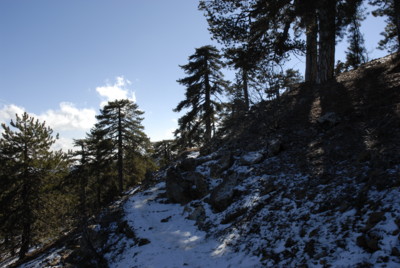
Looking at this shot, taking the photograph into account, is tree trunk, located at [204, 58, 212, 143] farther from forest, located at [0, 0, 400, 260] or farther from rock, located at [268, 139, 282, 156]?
rock, located at [268, 139, 282, 156]

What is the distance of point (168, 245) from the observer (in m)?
8.48

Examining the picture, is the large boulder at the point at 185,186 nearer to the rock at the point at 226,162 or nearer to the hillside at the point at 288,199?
the hillside at the point at 288,199

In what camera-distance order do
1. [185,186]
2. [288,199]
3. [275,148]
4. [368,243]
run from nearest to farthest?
1. [368,243]
2. [288,199]
3. [275,148]
4. [185,186]

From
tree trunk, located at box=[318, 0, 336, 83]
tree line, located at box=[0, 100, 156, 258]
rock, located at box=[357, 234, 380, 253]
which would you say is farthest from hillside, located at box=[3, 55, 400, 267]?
tree line, located at box=[0, 100, 156, 258]

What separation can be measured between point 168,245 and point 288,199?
14.6 feet

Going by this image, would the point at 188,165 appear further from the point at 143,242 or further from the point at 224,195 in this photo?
the point at 143,242

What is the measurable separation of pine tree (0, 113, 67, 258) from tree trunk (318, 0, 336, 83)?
18843 millimetres

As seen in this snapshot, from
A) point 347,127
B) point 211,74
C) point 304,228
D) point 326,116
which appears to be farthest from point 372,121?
point 211,74

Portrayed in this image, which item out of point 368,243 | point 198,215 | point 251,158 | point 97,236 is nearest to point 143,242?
point 198,215

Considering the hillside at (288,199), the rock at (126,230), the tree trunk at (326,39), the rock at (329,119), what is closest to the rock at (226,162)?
the hillside at (288,199)

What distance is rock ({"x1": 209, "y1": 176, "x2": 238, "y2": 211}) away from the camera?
8961mm

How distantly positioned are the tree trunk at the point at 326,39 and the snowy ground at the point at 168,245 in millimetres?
10230

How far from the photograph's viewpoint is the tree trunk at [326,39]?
10.4 m

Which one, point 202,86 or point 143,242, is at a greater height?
A: point 202,86
